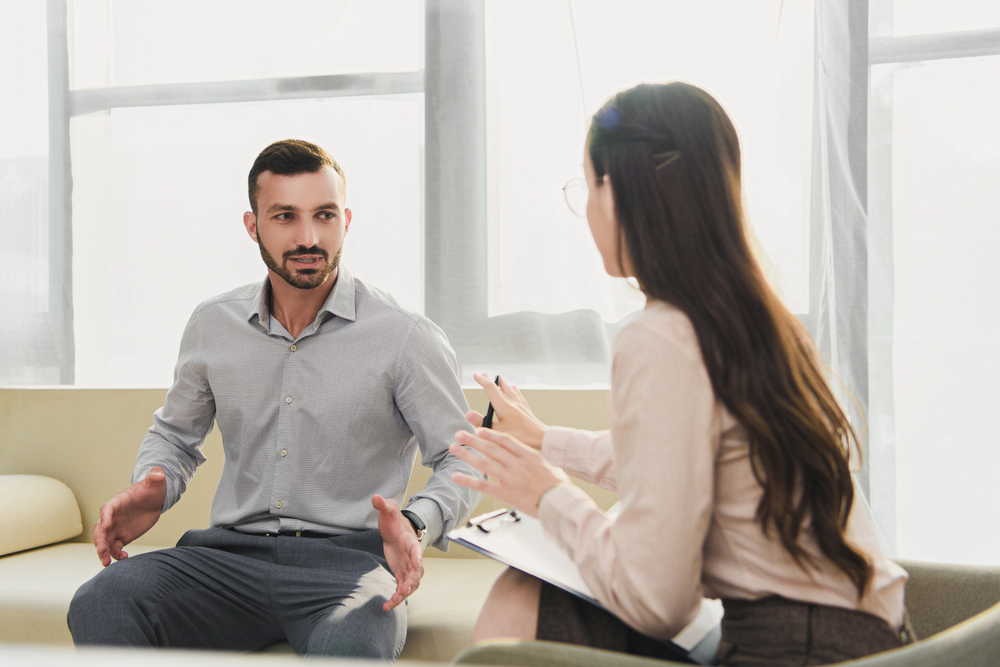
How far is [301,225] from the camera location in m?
1.54

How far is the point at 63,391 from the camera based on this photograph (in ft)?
7.18

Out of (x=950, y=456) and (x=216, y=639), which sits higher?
(x=950, y=456)

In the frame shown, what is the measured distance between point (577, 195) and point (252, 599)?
0.95 m

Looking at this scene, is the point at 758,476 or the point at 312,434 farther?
the point at 312,434

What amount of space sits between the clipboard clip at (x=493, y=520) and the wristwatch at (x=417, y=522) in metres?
0.34

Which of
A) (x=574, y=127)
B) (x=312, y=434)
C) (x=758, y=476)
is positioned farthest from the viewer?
(x=574, y=127)

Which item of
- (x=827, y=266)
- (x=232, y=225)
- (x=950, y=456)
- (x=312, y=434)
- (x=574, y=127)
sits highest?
(x=574, y=127)

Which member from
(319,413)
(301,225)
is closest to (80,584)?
(319,413)

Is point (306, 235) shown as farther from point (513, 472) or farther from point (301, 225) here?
point (513, 472)

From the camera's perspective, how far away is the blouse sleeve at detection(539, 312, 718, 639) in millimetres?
677

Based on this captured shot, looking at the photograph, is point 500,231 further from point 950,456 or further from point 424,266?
point 950,456

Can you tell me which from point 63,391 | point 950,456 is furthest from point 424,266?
point 950,456

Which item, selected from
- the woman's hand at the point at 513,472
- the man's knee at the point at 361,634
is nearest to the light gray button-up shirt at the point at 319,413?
the man's knee at the point at 361,634

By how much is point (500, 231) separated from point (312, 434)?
96 cm
